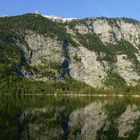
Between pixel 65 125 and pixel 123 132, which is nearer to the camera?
pixel 123 132

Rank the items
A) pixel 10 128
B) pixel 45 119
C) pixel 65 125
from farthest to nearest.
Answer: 1. pixel 45 119
2. pixel 65 125
3. pixel 10 128

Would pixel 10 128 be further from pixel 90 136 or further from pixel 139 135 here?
pixel 139 135

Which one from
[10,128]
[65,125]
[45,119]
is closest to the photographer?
[10,128]

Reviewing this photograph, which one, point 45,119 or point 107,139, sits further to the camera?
point 45,119

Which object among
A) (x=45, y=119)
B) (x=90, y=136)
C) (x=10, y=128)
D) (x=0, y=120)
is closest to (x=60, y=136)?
(x=90, y=136)

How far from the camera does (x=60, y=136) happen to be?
5966 cm

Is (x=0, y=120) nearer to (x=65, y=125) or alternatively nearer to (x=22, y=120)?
(x=22, y=120)

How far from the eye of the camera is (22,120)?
79.1 meters

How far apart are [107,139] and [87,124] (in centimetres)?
2061

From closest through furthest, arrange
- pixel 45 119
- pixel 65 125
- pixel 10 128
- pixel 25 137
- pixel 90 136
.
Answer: pixel 25 137
pixel 90 136
pixel 10 128
pixel 65 125
pixel 45 119

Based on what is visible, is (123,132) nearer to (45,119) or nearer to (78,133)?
(78,133)

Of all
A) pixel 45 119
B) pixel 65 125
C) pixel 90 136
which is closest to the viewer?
pixel 90 136

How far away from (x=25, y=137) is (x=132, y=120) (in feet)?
119

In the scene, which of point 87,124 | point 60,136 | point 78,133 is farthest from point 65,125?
point 60,136
